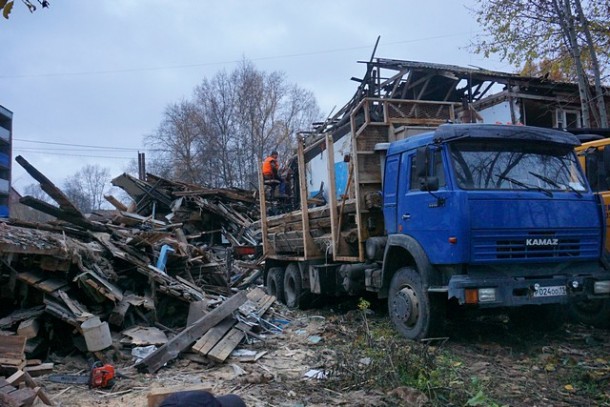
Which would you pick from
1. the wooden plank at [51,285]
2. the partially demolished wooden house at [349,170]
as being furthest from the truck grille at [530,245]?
the wooden plank at [51,285]

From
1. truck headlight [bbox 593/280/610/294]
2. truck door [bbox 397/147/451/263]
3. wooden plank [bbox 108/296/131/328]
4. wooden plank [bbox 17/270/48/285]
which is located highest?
truck door [bbox 397/147/451/263]

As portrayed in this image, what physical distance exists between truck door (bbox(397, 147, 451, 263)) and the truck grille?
1.34ft

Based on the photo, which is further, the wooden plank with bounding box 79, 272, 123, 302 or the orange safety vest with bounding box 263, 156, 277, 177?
the orange safety vest with bounding box 263, 156, 277, 177

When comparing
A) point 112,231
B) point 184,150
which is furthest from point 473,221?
point 184,150

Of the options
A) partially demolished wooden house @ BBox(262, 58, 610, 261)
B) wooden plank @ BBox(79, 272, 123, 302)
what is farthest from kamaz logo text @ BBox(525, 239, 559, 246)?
wooden plank @ BBox(79, 272, 123, 302)

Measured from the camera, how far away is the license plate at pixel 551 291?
6.06m

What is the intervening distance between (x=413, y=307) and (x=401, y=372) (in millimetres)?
1710

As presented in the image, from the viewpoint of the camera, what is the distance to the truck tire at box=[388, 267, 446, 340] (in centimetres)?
648

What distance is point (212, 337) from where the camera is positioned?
270 inches

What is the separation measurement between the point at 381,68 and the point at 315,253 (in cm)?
915

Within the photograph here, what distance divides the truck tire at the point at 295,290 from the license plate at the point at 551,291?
5.43 metres

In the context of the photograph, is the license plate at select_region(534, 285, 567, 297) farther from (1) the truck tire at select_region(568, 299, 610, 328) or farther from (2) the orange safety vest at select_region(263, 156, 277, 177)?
(2) the orange safety vest at select_region(263, 156, 277, 177)

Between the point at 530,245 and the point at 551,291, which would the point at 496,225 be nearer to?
the point at 530,245

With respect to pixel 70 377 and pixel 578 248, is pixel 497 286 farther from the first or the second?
pixel 70 377
